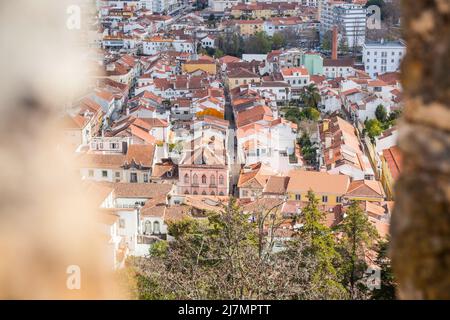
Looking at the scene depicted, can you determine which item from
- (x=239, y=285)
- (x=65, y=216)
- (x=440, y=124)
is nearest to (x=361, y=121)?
(x=239, y=285)

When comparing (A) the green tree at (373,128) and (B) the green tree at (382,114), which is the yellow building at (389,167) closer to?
(A) the green tree at (373,128)

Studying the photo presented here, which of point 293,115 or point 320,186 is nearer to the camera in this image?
point 320,186

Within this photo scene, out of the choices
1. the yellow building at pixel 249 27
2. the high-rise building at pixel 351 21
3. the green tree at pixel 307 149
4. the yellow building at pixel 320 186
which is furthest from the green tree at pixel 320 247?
the yellow building at pixel 249 27

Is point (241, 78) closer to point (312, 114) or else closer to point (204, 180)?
point (312, 114)

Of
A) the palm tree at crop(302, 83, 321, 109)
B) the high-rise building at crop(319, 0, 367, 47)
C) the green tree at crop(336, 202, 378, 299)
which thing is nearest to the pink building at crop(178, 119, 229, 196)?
the green tree at crop(336, 202, 378, 299)

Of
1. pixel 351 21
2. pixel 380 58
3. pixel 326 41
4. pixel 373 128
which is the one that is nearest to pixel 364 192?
pixel 373 128
